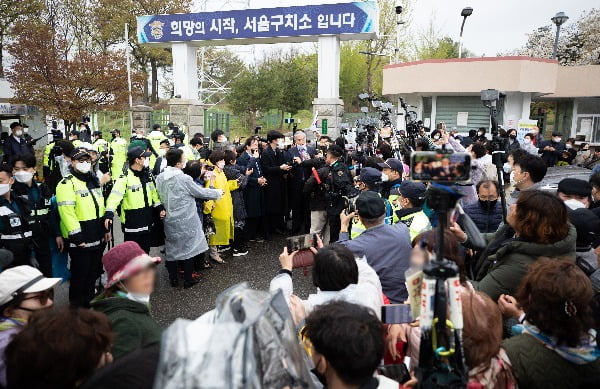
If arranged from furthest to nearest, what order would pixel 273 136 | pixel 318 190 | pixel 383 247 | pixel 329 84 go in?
1. pixel 329 84
2. pixel 273 136
3. pixel 318 190
4. pixel 383 247

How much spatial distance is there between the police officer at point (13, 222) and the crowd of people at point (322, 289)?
0.01 m

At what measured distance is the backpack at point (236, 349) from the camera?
119 centimetres

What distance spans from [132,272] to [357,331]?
157 cm

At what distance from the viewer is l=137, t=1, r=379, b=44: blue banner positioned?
42.4 ft

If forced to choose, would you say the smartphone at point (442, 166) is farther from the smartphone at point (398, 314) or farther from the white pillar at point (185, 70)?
the white pillar at point (185, 70)

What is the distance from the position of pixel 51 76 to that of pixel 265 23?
7.18m

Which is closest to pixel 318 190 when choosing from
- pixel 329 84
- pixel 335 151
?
pixel 335 151

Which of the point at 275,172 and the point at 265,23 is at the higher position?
the point at 265,23

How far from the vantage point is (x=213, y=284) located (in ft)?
20.2

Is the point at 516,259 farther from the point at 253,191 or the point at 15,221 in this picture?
the point at 253,191

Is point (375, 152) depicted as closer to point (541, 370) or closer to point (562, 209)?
point (562, 209)

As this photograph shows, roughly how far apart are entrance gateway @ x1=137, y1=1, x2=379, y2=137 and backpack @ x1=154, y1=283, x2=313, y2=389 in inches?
499

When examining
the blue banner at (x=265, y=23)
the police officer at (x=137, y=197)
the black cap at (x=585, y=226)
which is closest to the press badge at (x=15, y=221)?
the police officer at (x=137, y=197)

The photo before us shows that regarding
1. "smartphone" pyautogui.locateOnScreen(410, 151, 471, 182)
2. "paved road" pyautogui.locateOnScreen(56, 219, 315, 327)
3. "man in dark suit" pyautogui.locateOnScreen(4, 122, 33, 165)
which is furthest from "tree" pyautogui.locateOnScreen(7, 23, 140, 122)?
"smartphone" pyautogui.locateOnScreen(410, 151, 471, 182)
